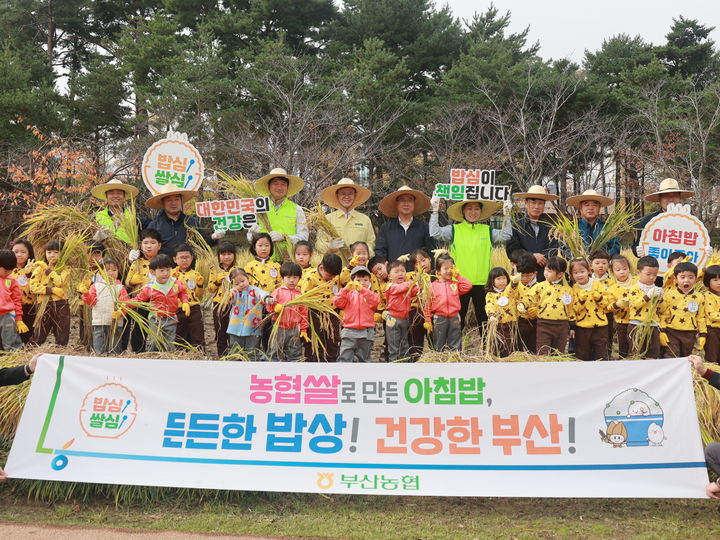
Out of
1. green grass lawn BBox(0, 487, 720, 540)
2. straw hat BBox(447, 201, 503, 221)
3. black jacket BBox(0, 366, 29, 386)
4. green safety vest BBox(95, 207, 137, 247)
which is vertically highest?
Result: straw hat BBox(447, 201, 503, 221)

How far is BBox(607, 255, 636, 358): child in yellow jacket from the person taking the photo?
5672mm

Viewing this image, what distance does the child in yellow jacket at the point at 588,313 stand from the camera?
5.56 m

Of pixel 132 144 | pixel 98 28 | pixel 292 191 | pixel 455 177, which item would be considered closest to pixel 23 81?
pixel 132 144

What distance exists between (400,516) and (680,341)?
3451mm

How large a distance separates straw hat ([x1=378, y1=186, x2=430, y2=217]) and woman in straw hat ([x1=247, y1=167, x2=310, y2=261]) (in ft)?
3.17

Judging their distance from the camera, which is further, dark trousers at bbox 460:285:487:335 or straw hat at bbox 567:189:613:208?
straw hat at bbox 567:189:613:208

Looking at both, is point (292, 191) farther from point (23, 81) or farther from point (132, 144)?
point (23, 81)

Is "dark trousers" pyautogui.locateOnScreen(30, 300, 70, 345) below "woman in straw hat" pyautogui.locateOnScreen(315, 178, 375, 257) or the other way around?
below

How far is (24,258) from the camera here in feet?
21.5

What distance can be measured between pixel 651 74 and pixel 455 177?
1773 cm

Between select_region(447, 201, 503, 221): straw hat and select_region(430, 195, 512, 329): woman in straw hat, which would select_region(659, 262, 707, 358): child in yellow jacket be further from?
select_region(447, 201, 503, 221): straw hat

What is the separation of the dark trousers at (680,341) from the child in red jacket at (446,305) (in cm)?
194

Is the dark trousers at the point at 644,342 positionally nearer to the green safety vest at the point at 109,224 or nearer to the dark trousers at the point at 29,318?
the green safety vest at the point at 109,224

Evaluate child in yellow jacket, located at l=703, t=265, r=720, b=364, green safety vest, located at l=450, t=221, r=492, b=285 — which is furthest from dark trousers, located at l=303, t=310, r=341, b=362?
child in yellow jacket, located at l=703, t=265, r=720, b=364
